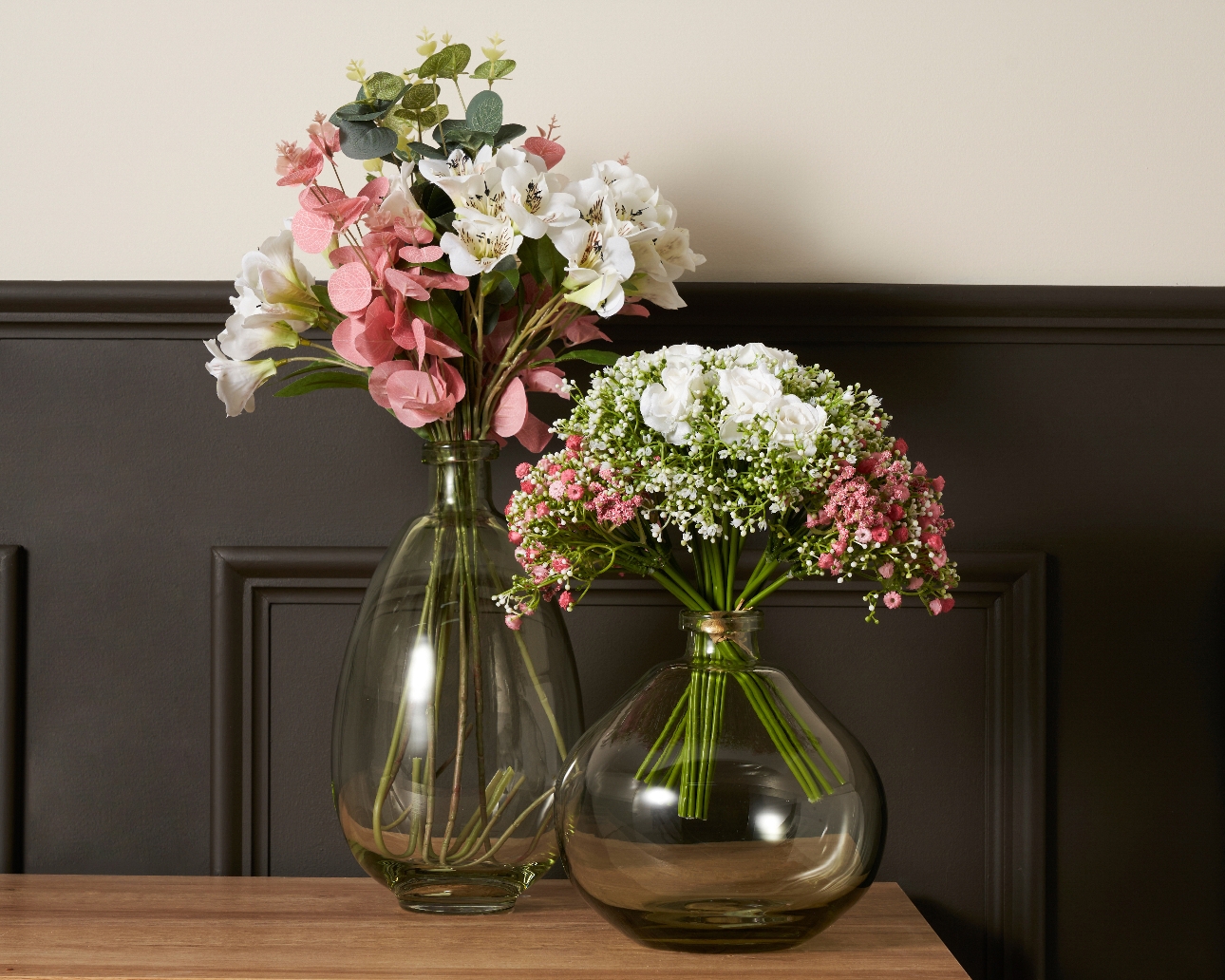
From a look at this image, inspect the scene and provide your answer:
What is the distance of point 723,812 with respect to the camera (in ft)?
2.06

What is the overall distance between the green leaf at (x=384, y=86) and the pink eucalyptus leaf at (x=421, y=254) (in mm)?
121

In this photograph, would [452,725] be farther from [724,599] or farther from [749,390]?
[749,390]

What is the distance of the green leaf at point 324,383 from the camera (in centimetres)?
76

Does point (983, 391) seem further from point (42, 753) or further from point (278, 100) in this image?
point (42, 753)

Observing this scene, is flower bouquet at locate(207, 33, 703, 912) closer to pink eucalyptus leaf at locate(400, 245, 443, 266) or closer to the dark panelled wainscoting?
pink eucalyptus leaf at locate(400, 245, 443, 266)

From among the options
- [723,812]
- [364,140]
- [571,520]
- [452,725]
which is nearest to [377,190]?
[364,140]

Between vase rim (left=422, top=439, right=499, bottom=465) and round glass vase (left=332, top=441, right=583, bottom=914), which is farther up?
vase rim (left=422, top=439, right=499, bottom=465)

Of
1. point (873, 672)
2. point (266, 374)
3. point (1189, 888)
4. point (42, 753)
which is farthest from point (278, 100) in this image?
point (1189, 888)

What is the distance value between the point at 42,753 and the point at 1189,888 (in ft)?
3.39

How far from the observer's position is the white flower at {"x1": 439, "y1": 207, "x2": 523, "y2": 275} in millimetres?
686

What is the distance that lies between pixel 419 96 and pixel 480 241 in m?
0.12

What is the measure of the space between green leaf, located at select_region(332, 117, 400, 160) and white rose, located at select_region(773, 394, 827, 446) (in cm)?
34

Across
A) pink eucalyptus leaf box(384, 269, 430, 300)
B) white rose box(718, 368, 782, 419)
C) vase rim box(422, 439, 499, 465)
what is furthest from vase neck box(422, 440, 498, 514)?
white rose box(718, 368, 782, 419)

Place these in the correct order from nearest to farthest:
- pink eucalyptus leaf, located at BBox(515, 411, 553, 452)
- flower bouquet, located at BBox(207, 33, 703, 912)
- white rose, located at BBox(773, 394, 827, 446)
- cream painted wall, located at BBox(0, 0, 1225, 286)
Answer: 1. white rose, located at BBox(773, 394, 827, 446)
2. flower bouquet, located at BBox(207, 33, 703, 912)
3. pink eucalyptus leaf, located at BBox(515, 411, 553, 452)
4. cream painted wall, located at BBox(0, 0, 1225, 286)
